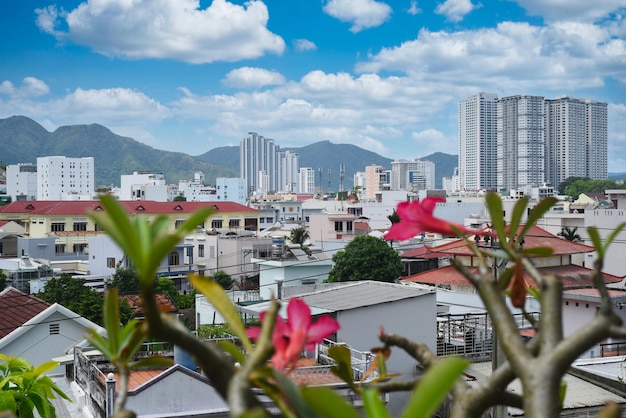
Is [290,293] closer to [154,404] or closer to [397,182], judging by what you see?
[154,404]

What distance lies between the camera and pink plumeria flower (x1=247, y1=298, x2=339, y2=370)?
27.9 inches

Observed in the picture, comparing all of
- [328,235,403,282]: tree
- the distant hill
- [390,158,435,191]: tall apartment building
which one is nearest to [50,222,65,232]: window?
[328,235,403,282]: tree

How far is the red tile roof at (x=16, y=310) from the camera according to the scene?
1031cm

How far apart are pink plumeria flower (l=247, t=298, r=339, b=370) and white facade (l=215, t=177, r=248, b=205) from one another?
232 feet

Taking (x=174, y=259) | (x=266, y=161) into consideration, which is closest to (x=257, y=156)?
(x=266, y=161)

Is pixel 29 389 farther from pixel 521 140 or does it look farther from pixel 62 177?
pixel 521 140

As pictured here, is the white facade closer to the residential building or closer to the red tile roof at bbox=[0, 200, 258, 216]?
the residential building

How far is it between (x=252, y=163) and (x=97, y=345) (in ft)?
522

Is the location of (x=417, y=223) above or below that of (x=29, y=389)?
above

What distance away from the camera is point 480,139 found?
4035 inches

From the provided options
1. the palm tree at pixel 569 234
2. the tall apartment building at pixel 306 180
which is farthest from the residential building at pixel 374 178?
the palm tree at pixel 569 234

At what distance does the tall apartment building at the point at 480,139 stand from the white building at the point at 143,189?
52.2 m

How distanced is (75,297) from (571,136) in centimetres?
8803

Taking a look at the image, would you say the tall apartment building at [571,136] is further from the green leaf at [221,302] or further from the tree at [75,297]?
the green leaf at [221,302]
